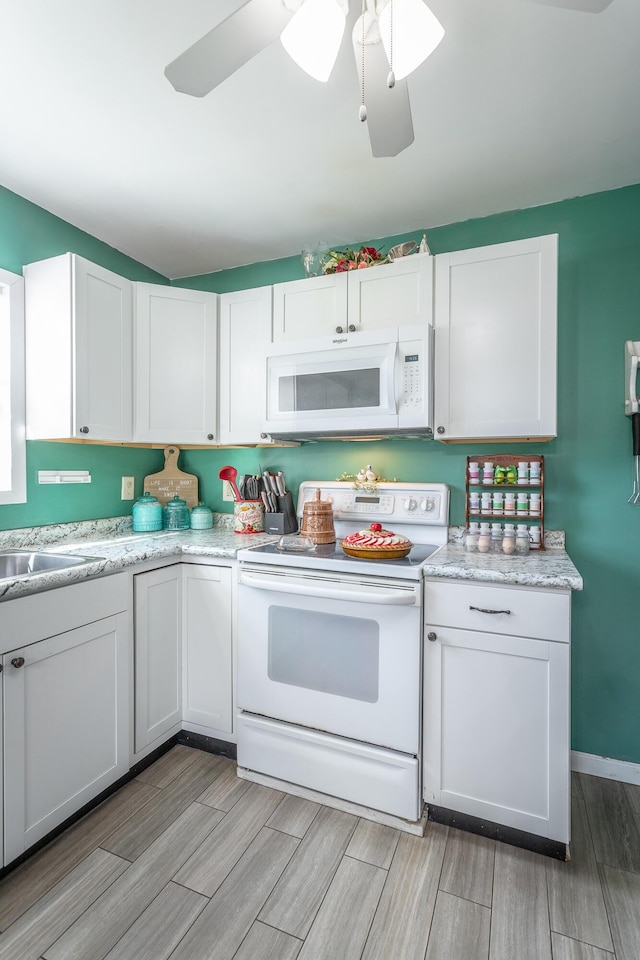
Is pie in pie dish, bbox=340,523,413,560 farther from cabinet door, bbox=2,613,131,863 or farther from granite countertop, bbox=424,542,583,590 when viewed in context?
cabinet door, bbox=2,613,131,863

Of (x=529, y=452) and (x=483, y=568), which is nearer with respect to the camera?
(x=483, y=568)

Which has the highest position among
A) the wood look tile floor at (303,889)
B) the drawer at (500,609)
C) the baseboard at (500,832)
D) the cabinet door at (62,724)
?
the drawer at (500,609)

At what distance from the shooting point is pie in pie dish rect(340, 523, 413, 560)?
1787mm

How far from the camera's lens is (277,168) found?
1.91 m

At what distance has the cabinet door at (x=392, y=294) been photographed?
203cm

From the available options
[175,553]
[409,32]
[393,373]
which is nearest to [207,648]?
[175,553]

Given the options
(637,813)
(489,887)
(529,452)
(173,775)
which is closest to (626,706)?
(637,813)

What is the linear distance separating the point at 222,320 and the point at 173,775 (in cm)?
213

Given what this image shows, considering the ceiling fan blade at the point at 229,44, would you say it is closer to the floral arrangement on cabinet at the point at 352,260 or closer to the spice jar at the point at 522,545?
the floral arrangement on cabinet at the point at 352,260

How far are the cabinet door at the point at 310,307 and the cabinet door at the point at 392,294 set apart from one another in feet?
0.17

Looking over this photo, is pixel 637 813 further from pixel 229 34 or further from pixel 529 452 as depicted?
pixel 229 34

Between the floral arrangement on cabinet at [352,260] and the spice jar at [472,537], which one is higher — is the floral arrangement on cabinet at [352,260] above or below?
above

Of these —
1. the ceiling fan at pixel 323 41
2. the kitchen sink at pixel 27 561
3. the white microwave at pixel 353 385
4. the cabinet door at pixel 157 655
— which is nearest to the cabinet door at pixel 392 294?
the white microwave at pixel 353 385

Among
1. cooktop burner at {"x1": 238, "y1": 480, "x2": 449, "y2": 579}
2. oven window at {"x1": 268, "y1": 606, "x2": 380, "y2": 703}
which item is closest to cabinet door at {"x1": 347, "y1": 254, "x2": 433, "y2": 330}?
cooktop burner at {"x1": 238, "y1": 480, "x2": 449, "y2": 579}
